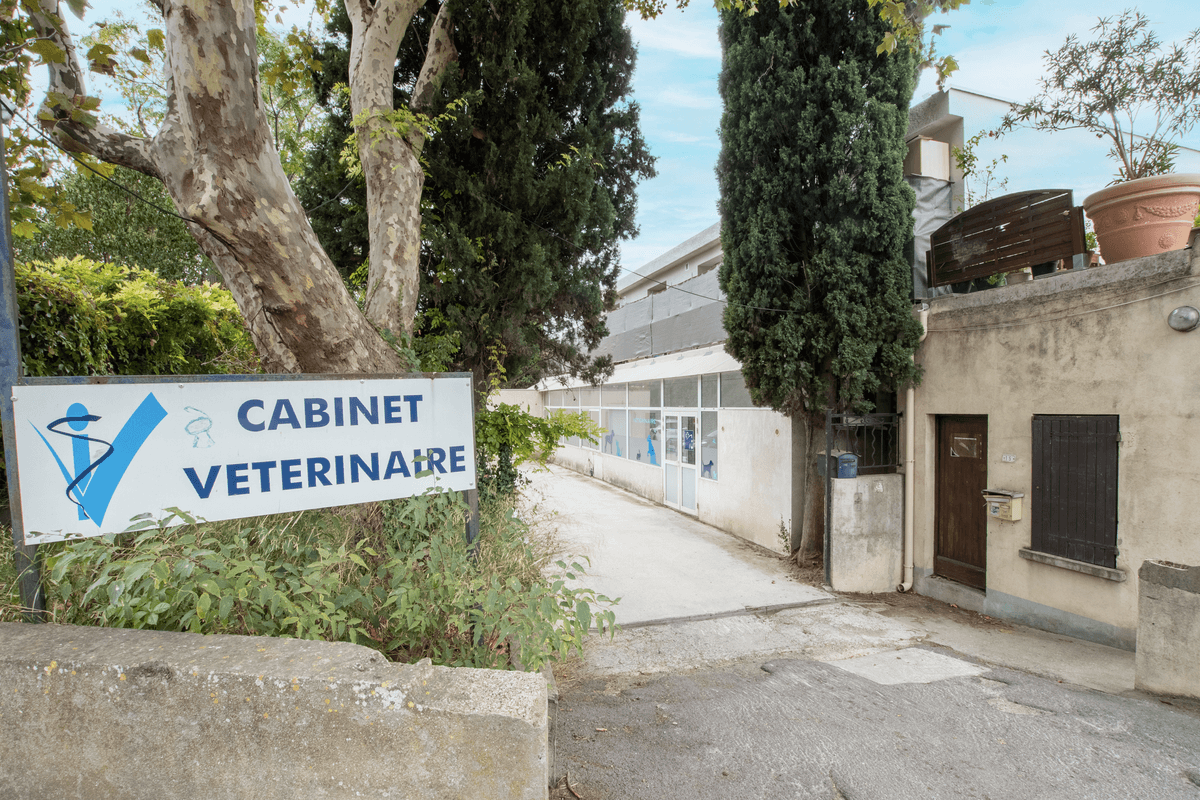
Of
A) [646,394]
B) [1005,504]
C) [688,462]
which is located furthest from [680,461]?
[1005,504]

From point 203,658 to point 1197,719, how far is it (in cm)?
507

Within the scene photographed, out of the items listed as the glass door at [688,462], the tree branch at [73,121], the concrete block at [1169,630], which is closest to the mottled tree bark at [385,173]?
the tree branch at [73,121]

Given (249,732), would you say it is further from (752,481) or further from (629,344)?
(629,344)

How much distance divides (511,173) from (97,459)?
402cm

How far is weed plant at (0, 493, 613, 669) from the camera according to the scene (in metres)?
2.04

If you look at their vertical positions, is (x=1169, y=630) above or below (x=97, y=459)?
below

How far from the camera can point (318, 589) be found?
2178 millimetres

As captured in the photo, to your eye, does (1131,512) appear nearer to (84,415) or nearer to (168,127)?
(84,415)

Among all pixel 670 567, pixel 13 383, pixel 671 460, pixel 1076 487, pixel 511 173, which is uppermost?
pixel 511 173

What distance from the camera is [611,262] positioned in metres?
6.32

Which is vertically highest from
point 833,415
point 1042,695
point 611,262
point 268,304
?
point 611,262

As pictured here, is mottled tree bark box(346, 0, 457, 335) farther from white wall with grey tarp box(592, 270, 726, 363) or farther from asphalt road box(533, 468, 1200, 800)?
white wall with grey tarp box(592, 270, 726, 363)

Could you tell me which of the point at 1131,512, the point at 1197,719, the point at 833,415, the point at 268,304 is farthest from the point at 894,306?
the point at 268,304

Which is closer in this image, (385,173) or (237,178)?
(237,178)
